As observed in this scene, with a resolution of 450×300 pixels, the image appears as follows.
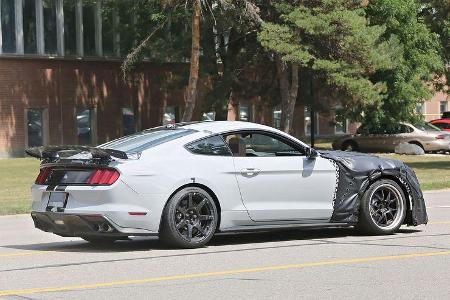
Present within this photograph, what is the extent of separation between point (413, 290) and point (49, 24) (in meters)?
39.1

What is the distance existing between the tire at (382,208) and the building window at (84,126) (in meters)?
36.4

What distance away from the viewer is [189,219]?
1095 cm

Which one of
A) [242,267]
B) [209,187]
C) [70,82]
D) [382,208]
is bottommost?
[242,267]

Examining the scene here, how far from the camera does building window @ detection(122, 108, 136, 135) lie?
49.2m

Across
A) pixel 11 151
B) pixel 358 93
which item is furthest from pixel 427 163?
pixel 11 151

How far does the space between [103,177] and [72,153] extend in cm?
62

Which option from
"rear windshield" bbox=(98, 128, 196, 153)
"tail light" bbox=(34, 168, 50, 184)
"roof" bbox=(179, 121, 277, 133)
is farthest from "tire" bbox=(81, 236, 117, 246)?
"roof" bbox=(179, 121, 277, 133)

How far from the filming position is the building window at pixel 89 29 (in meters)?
46.8

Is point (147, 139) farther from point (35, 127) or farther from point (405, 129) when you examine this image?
point (35, 127)

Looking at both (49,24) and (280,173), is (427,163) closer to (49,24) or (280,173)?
(49,24)

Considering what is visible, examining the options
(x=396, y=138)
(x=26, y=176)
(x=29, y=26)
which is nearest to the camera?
(x=26, y=176)

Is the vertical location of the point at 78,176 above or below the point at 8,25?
below

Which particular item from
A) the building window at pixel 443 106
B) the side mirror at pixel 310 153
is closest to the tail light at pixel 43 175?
the side mirror at pixel 310 153

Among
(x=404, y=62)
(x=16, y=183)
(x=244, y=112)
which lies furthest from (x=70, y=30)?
(x=16, y=183)
